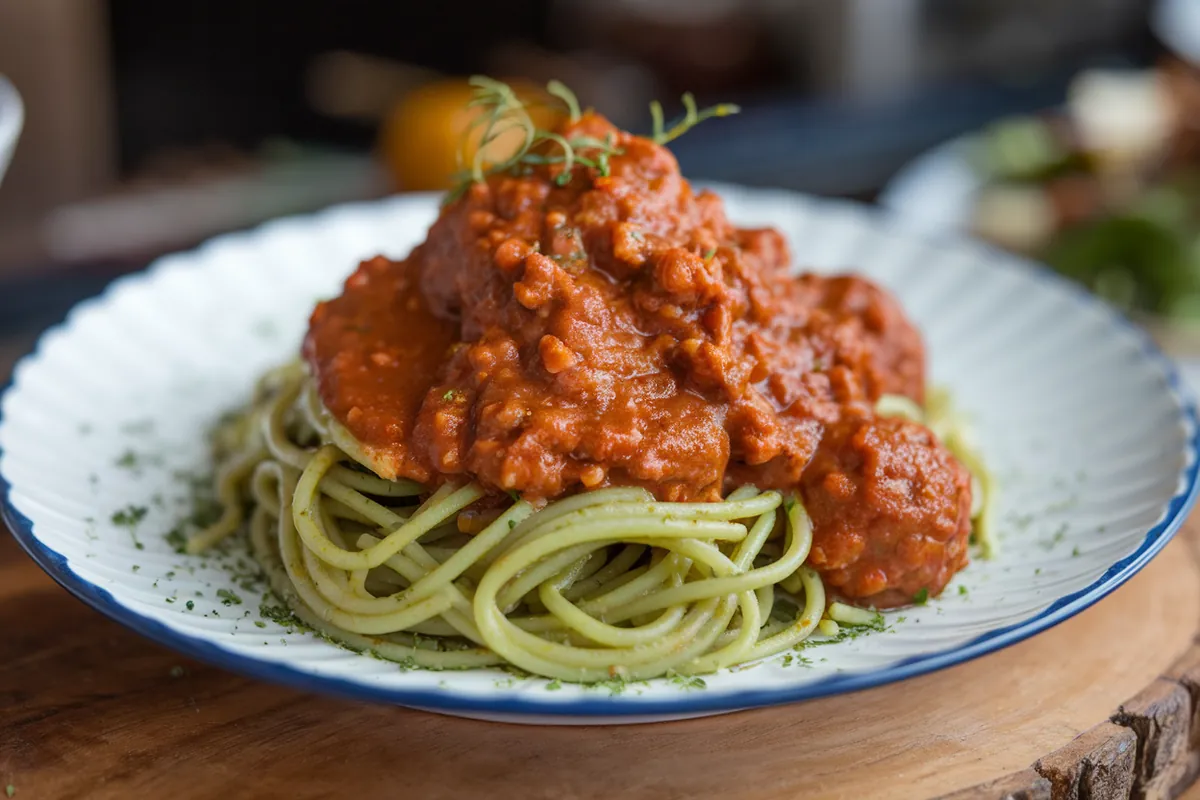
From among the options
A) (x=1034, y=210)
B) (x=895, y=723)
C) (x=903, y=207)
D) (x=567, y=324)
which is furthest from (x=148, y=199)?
(x=895, y=723)

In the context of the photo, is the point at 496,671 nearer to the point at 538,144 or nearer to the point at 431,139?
the point at 538,144

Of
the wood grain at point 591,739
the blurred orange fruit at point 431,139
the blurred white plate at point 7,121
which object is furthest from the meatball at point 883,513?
the blurred orange fruit at point 431,139

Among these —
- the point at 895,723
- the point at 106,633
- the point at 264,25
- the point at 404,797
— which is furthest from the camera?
the point at 264,25

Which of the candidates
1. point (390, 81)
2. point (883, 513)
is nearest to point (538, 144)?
point (883, 513)

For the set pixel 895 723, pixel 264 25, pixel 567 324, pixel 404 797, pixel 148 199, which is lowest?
pixel 148 199

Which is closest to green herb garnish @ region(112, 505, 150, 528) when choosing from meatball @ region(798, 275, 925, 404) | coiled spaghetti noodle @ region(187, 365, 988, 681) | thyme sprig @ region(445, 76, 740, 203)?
coiled spaghetti noodle @ region(187, 365, 988, 681)

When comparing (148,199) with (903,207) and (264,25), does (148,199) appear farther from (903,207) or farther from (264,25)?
(903,207)

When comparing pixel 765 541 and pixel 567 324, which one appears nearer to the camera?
pixel 567 324
